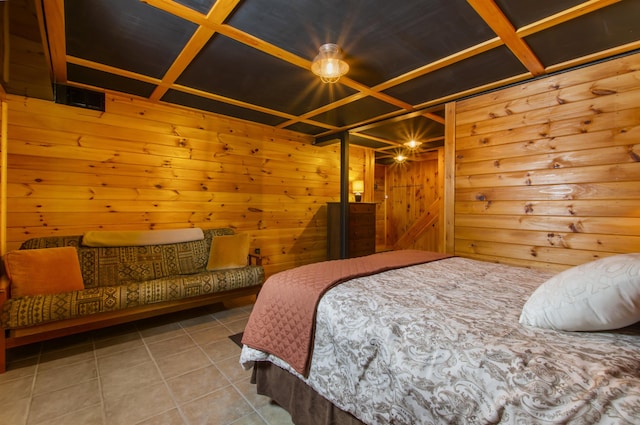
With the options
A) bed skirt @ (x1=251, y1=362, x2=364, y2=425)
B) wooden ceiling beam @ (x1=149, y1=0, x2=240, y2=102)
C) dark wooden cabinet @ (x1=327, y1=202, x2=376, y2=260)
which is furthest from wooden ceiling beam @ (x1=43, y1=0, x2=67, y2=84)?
dark wooden cabinet @ (x1=327, y1=202, x2=376, y2=260)

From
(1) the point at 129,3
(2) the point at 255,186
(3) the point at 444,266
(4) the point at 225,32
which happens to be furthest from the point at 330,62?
(2) the point at 255,186

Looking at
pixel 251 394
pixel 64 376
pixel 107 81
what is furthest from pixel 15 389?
pixel 107 81

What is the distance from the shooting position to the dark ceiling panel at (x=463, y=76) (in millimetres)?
2264

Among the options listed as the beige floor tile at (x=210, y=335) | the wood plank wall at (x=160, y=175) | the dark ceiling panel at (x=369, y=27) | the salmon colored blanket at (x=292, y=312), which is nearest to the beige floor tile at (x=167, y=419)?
the salmon colored blanket at (x=292, y=312)

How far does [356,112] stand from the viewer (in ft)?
11.6

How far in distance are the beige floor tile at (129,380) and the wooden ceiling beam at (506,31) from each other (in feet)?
9.89

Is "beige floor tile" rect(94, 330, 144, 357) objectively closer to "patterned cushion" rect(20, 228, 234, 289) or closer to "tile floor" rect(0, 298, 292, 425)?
"tile floor" rect(0, 298, 292, 425)

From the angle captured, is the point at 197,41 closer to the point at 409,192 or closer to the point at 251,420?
the point at 251,420

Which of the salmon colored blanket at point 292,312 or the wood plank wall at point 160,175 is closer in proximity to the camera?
the salmon colored blanket at point 292,312

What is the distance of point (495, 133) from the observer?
2.83 meters

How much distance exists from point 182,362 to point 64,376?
0.72 m

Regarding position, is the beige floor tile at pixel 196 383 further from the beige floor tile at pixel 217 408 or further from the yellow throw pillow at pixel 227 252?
the yellow throw pillow at pixel 227 252

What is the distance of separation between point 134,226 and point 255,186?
1.57 m

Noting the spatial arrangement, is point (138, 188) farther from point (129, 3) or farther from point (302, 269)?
point (302, 269)
